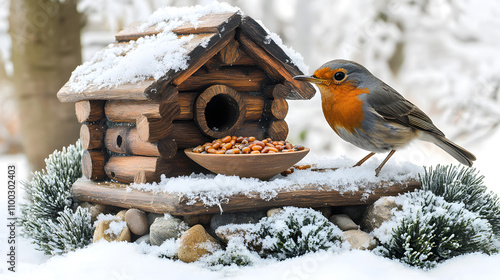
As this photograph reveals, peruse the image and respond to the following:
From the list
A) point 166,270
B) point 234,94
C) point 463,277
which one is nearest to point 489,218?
point 463,277

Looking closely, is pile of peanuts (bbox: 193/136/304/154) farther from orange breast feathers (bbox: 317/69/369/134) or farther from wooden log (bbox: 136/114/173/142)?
orange breast feathers (bbox: 317/69/369/134)

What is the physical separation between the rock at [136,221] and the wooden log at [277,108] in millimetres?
1292

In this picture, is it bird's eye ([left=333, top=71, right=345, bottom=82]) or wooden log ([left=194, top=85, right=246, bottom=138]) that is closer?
bird's eye ([left=333, top=71, right=345, bottom=82])

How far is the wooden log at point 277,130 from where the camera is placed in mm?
4059

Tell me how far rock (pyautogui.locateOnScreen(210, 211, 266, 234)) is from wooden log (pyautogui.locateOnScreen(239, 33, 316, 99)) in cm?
111

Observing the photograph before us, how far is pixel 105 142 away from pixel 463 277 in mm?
2691

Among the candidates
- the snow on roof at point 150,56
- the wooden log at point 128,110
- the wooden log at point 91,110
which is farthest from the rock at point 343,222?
the wooden log at point 91,110

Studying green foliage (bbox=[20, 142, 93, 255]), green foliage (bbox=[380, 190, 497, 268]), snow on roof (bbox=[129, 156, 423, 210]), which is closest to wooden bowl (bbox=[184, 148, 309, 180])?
snow on roof (bbox=[129, 156, 423, 210])

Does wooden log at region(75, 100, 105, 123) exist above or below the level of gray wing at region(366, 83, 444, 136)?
above

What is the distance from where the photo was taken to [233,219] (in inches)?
129

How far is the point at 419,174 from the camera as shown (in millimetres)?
3748

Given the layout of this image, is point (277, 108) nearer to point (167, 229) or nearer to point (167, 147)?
point (167, 147)

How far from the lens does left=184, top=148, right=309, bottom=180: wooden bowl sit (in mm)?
3340

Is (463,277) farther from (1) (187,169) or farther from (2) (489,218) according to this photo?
(1) (187,169)
